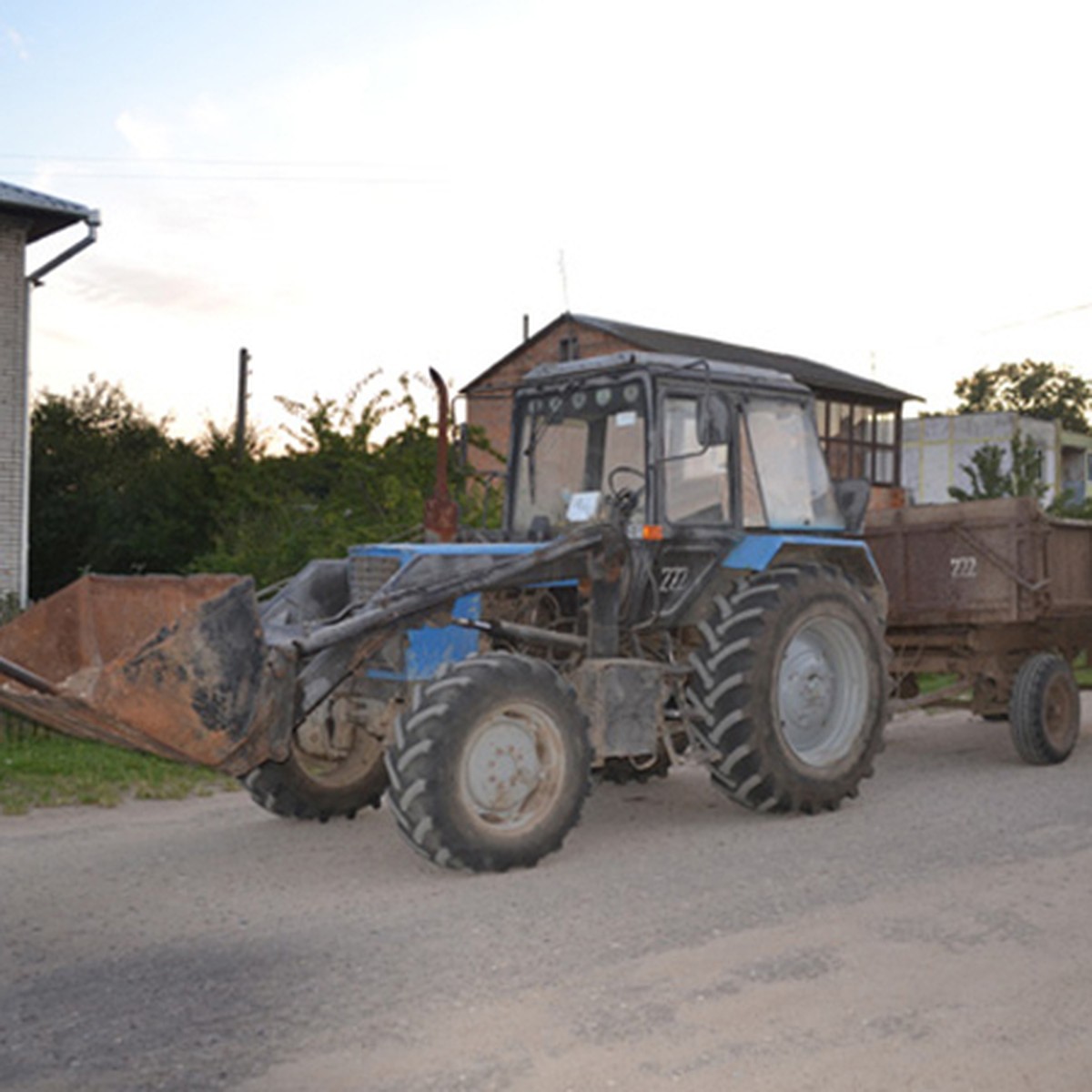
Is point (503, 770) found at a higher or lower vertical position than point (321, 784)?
higher

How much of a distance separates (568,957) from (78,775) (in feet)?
19.3

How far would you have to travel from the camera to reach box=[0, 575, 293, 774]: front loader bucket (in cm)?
583

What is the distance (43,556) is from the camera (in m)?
31.0

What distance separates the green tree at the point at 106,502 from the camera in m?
29.2

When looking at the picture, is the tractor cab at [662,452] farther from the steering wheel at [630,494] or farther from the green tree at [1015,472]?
the green tree at [1015,472]

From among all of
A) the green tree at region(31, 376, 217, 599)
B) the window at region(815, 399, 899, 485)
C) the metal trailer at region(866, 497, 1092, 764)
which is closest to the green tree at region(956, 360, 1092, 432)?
the window at region(815, 399, 899, 485)

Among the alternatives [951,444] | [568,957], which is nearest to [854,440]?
[951,444]

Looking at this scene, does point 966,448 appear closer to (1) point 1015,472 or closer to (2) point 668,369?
(1) point 1015,472

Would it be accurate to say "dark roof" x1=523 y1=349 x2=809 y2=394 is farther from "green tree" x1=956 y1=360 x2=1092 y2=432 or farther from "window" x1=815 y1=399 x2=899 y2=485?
"green tree" x1=956 y1=360 x2=1092 y2=432

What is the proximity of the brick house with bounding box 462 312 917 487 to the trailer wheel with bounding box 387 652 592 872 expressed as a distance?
28.8 metres

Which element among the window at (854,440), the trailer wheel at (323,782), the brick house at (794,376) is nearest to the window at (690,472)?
the trailer wheel at (323,782)

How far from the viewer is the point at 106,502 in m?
30.6

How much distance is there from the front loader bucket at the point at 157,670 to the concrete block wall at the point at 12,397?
12.4m

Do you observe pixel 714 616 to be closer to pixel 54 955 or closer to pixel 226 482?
pixel 54 955
